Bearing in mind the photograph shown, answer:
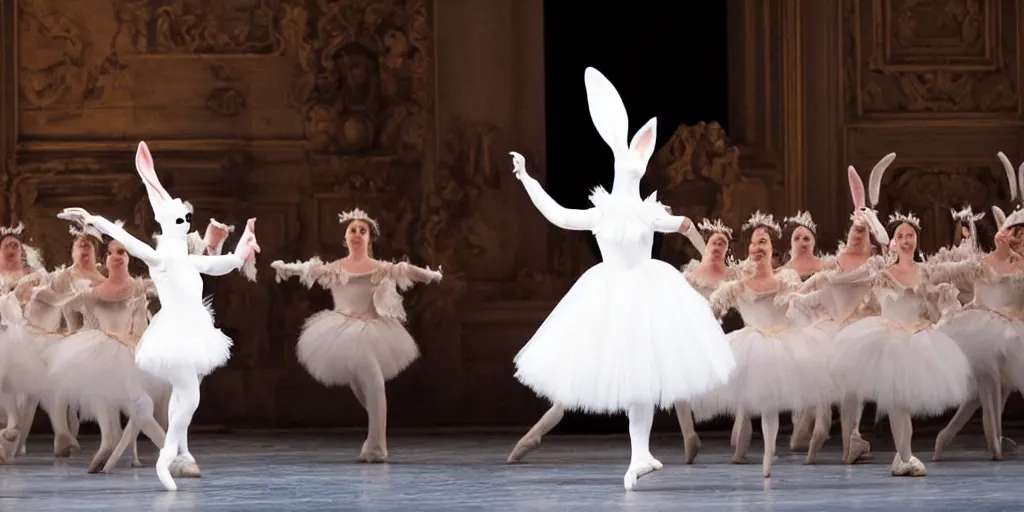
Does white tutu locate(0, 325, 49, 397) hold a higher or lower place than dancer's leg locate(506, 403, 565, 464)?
higher

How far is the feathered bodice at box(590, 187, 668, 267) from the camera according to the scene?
344 inches

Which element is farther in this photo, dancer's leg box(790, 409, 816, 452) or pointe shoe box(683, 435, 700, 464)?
dancer's leg box(790, 409, 816, 452)

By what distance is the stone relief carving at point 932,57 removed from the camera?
1506 centimetres

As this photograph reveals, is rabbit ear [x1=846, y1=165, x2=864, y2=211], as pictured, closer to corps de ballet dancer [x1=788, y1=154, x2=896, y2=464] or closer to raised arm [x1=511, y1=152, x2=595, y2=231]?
corps de ballet dancer [x1=788, y1=154, x2=896, y2=464]

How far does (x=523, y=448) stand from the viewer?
10.2 metres

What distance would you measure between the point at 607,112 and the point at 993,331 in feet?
9.92

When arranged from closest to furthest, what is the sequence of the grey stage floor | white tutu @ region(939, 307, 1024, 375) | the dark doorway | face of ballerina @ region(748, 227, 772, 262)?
the grey stage floor → face of ballerina @ region(748, 227, 772, 262) → white tutu @ region(939, 307, 1024, 375) → the dark doorway

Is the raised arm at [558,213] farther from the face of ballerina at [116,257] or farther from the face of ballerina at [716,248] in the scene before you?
the face of ballerina at [116,257]

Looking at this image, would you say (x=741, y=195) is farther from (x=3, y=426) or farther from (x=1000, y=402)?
(x=3, y=426)

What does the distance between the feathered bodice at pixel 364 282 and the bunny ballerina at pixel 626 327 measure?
2232 millimetres

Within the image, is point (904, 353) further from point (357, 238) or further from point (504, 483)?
point (357, 238)

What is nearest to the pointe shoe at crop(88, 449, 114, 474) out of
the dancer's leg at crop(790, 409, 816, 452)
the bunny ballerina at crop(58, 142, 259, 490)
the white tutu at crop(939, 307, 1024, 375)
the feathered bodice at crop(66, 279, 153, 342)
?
the feathered bodice at crop(66, 279, 153, 342)

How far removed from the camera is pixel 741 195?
14547 millimetres

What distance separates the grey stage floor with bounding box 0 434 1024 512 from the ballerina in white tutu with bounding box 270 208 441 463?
417 millimetres
